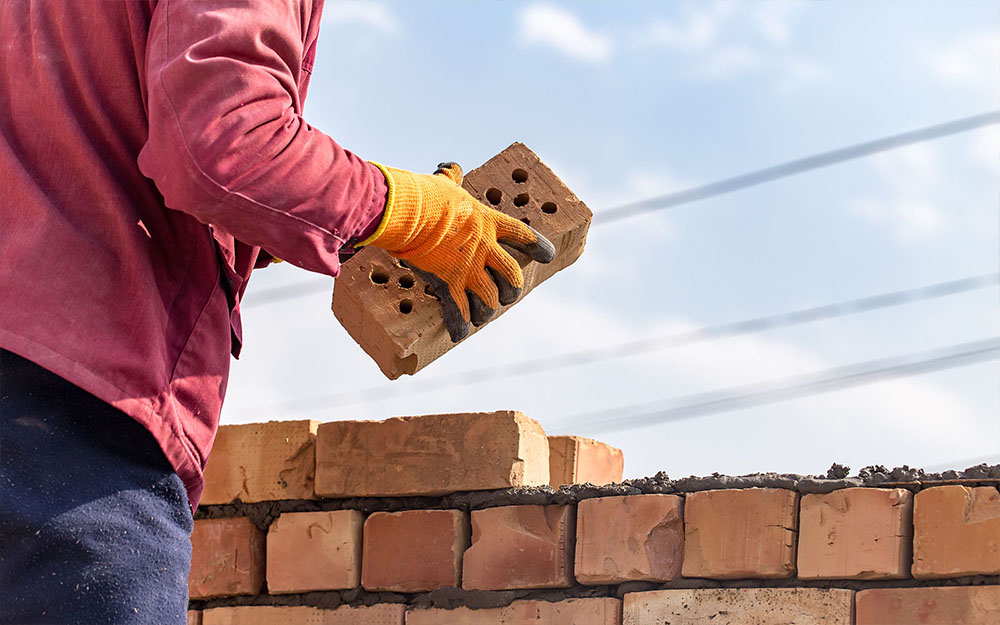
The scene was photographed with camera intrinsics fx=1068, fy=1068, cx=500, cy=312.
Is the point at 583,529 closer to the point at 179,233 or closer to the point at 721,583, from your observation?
the point at 721,583

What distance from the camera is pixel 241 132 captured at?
1.86m

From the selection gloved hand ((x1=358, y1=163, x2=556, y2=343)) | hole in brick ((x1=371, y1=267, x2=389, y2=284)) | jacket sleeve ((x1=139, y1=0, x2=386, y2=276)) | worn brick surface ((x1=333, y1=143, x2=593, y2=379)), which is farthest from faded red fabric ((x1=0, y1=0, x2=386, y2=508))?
hole in brick ((x1=371, y1=267, x2=389, y2=284))

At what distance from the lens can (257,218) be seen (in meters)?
1.93

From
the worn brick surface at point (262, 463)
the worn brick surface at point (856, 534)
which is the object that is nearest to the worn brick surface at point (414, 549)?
the worn brick surface at point (262, 463)

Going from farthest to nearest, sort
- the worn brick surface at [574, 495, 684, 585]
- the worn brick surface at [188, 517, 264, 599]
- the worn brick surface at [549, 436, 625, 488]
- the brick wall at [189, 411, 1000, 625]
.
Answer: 1. the worn brick surface at [549, 436, 625, 488]
2. the worn brick surface at [188, 517, 264, 599]
3. the worn brick surface at [574, 495, 684, 585]
4. the brick wall at [189, 411, 1000, 625]

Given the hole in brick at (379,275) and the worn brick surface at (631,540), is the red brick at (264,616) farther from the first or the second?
the hole in brick at (379,275)

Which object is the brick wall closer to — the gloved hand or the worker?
the gloved hand

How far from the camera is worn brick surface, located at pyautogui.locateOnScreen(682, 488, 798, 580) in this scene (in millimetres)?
2934

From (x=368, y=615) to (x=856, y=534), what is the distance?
1.51m

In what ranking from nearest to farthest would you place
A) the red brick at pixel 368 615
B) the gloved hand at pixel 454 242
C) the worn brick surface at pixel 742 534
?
the gloved hand at pixel 454 242
the worn brick surface at pixel 742 534
the red brick at pixel 368 615

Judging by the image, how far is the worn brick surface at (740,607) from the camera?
9.35 feet

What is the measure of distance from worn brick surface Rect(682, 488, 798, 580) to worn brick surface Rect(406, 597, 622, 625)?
260mm

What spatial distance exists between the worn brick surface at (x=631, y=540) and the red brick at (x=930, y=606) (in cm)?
53

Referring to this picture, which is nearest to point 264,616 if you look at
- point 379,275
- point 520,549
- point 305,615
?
point 305,615
